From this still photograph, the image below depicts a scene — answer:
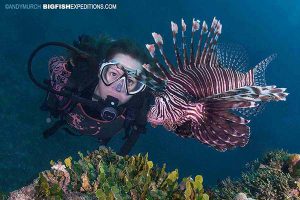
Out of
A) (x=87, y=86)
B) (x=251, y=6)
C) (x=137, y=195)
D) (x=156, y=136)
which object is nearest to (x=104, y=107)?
(x=87, y=86)

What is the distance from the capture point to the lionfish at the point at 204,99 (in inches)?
123

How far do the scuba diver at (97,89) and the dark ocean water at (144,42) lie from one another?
1.56 metres

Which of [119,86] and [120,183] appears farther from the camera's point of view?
[119,86]

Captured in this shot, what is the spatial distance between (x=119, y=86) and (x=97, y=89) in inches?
21.3

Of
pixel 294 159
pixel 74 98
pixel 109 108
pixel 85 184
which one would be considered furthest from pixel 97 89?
pixel 294 159

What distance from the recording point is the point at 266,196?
381 cm

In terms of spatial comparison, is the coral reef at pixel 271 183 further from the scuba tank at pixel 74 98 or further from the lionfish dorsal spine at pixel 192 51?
the scuba tank at pixel 74 98

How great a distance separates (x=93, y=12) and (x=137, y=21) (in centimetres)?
445

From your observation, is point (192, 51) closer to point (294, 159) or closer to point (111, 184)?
point (111, 184)

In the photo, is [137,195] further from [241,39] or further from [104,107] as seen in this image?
[241,39]

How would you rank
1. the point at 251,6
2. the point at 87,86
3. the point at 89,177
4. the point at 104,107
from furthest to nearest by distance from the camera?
the point at 251,6, the point at 87,86, the point at 104,107, the point at 89,177

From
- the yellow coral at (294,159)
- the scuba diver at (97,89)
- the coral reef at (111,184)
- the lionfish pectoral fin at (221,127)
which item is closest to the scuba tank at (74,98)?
the scuba diver at (97,89)

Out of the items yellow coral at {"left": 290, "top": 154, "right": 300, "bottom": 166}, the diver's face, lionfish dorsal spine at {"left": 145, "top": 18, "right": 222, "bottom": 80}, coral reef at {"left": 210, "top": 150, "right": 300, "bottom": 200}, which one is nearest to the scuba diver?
the diver's face

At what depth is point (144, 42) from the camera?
96.0ft
